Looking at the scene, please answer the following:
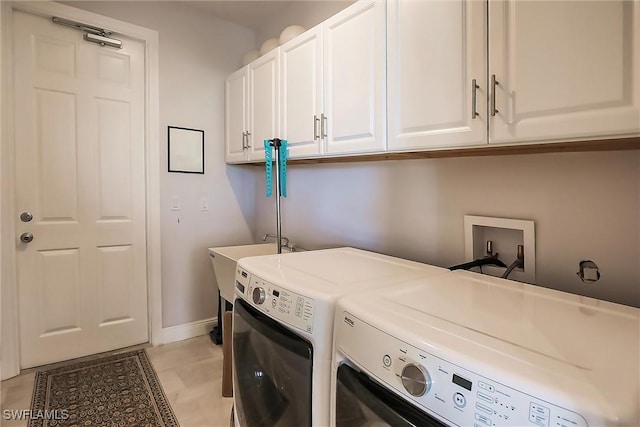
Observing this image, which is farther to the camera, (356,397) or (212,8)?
(212,8)

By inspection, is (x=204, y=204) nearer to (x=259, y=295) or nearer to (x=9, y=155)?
(x=9, y=155)

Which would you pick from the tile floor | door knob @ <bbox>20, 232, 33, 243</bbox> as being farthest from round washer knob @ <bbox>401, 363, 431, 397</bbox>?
door knob @ <bbox>20, 232, 33, 243</bbox>

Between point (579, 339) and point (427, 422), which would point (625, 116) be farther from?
point (427, 422)

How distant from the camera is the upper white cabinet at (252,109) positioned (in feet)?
7.16

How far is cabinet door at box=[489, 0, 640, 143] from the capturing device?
0.85 m

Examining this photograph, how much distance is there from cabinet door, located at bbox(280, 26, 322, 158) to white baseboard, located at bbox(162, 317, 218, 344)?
66.8 inches

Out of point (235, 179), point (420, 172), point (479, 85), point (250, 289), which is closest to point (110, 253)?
point (235, 179)

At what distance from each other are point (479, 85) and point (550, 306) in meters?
0.70

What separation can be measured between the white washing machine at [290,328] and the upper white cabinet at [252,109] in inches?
42.6

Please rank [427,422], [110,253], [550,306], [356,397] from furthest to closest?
[110,253], [550,306], [356,397], [427,422]

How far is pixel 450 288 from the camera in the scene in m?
1.09

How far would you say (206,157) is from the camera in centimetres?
280

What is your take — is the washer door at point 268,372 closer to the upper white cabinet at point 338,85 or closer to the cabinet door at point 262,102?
the upper white cabinet at point 338,85

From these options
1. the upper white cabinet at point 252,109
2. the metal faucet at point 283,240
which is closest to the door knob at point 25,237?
the upper white cabinet at point 252,109
